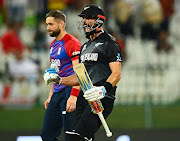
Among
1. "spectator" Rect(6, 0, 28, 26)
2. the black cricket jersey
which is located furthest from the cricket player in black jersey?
"spectator" Rect(6, 0, 28, 26)

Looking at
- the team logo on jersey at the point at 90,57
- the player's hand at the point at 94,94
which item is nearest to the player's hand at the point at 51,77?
the team logo on jersey at the point at 90,57

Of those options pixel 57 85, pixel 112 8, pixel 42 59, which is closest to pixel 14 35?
pixel 42 59

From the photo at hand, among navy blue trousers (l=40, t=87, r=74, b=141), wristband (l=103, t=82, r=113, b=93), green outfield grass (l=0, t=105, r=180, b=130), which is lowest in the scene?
green outfield grass (l=0, t=105, r=180, b=130)

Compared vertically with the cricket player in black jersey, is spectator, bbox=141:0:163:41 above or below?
above

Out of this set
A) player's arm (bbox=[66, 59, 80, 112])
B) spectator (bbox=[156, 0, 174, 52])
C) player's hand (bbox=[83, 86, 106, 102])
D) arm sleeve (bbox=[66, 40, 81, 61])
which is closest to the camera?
player's hand (bbox=[83, 86, 106, 102])

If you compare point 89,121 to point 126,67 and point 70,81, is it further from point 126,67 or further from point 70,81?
point 126,67

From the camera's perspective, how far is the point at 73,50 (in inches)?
257

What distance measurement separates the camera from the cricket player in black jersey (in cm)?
576

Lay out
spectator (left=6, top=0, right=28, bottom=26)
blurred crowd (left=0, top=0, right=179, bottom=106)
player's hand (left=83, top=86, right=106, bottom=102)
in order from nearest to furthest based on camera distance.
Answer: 1. player's hand (left=83, top=86, right=106, bottom=102)
2. blurred crowd (left=0, top=0, right=179, bottom=106)
3. spectator (left=6, top=0, right=28, bottom=26)

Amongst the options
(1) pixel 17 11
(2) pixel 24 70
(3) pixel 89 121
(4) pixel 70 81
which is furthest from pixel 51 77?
(1) pixel 17 11

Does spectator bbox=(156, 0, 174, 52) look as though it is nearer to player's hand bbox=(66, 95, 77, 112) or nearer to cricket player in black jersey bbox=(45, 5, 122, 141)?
player's hand bbox=(66, 95, 77, 112)

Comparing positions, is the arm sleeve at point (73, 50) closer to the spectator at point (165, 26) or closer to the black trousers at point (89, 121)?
the black trousers at point (89, 121)

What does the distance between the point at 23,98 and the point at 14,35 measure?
8.35ft

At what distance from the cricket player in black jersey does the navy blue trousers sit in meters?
0.50
